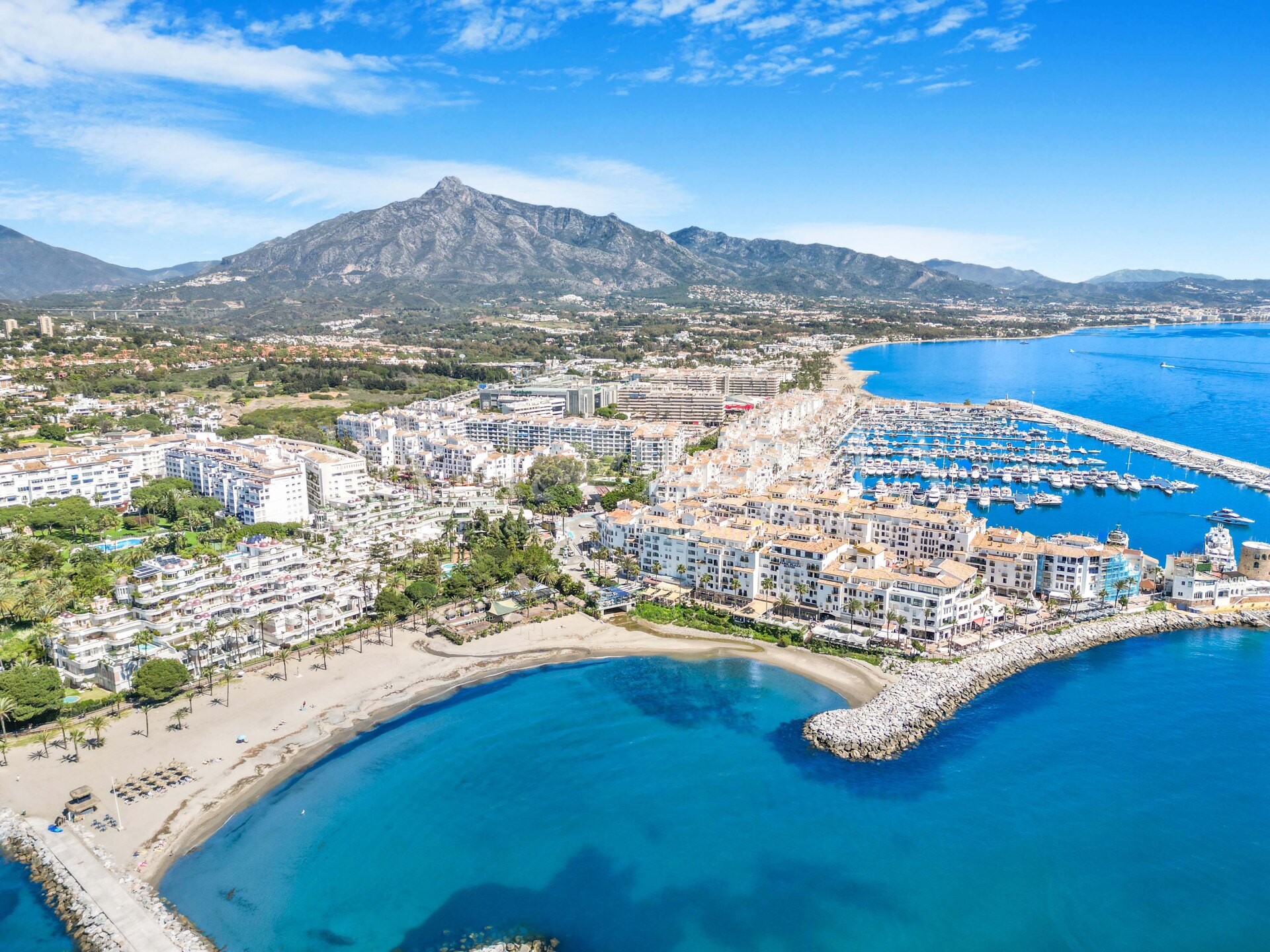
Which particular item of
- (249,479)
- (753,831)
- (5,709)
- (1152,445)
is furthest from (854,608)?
(1152,445)

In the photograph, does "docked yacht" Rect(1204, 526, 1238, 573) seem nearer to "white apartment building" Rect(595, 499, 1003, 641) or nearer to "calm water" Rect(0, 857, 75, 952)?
"white apartment building" Rect(595, 499, 1003, 641)

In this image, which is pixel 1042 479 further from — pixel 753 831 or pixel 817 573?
pixel 753 831

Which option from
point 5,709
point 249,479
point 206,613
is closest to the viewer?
point 5,709

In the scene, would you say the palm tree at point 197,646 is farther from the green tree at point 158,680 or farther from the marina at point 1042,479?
the marina at point 1042,479

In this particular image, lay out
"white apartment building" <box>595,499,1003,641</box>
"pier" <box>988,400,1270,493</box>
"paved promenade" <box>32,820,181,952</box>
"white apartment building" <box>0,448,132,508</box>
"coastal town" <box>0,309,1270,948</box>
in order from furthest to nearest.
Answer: "pier" <box>988,400,1270,493</box> → "white apartment building" <box>0,448,132,508</box> → "white apartment building" <box>595,499,1003,641</box> → "coastal town" <box>0,309,1270,948</box> → "paved promenade" <box>32,820,181,952</box>

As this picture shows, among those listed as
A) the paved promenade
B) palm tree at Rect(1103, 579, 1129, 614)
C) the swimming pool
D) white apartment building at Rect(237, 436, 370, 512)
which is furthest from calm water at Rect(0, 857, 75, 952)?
palm tree at Rect(1103, 579, 1129, 614)

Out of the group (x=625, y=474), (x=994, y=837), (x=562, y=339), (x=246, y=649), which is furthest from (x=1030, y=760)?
(x=562, y=339)
